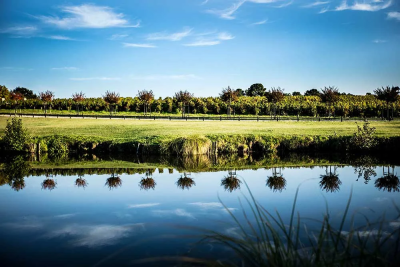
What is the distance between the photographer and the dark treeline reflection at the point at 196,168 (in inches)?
651

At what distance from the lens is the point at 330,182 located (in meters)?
16.5

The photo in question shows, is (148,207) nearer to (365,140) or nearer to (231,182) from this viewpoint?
(231,182)

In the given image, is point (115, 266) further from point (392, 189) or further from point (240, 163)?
point (240, 163)

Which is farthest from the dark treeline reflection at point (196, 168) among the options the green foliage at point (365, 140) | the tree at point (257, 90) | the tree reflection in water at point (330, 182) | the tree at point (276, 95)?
the tree at point (257, 90)

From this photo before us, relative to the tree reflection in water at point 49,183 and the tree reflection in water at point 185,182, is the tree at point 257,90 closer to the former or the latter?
the tree reflection in water at point 185,182

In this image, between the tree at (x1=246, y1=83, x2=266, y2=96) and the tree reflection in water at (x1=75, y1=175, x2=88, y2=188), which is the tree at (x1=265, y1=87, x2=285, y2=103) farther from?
the tree at (x1=246, y1=83, x2=266, y2=96)

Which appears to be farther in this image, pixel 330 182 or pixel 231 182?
pixel 231 182

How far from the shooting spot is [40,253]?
809cm

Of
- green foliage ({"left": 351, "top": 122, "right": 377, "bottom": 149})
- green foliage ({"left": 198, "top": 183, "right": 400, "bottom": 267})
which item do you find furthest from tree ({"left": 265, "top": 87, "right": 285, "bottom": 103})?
green foliage ({"left": 198, "top": 183, "right": 400, "bottom": 267})

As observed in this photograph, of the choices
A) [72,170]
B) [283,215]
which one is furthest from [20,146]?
[283,215]

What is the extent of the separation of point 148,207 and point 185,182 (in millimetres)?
4724

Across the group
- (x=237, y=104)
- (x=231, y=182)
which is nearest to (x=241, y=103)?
(x=237, y=104)

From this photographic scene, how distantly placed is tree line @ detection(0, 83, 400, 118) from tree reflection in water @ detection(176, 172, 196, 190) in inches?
1565

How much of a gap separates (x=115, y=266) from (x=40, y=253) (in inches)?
83.1
